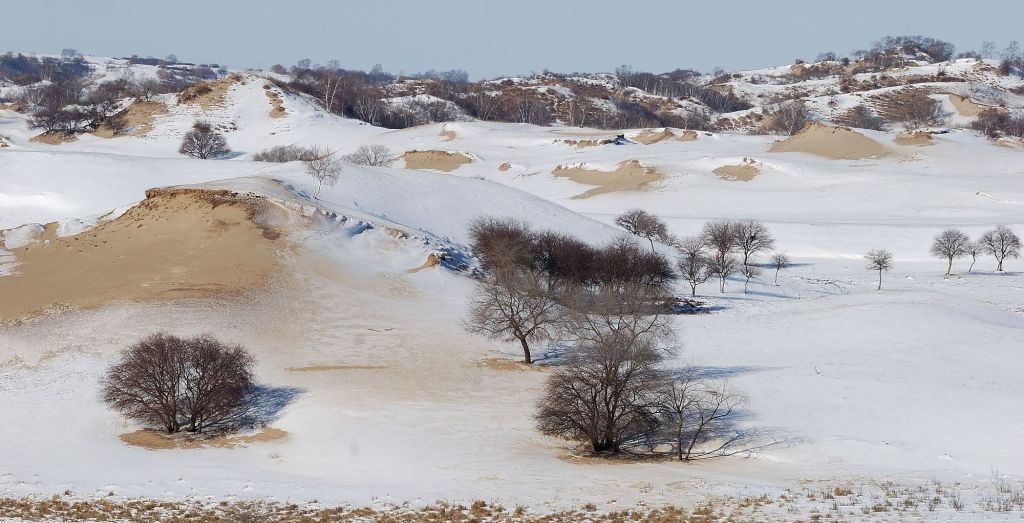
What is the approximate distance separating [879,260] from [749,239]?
27.8 feet

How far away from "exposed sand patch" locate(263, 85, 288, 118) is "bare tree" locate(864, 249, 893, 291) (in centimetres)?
8490

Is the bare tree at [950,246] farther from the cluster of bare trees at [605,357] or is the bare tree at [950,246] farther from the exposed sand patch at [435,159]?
the exposed sand patch at [435,159]

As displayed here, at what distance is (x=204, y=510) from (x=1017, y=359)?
3068cm

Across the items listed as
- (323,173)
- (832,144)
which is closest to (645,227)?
(323,173)

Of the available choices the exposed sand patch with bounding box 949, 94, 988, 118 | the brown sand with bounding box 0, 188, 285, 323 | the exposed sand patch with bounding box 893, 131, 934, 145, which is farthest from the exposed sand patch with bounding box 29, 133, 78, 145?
the exposed sand patch with bounding box 949, 94, 988, 118

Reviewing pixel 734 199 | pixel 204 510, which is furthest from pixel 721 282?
pixel 204 510

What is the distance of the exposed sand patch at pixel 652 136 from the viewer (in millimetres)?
118062

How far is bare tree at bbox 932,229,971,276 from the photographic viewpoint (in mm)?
63616

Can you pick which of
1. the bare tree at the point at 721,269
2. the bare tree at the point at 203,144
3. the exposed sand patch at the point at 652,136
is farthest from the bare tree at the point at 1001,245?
the bare tree at the point at 203,144

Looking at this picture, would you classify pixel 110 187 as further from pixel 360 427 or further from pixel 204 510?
pixel 204 510

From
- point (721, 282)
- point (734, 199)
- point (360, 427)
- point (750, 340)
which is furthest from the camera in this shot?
point (734, 199)

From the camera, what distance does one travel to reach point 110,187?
69.8 meters

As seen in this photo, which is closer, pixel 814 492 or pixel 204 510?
pixel 204 510

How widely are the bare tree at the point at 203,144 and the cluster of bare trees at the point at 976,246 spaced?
73175 mm
